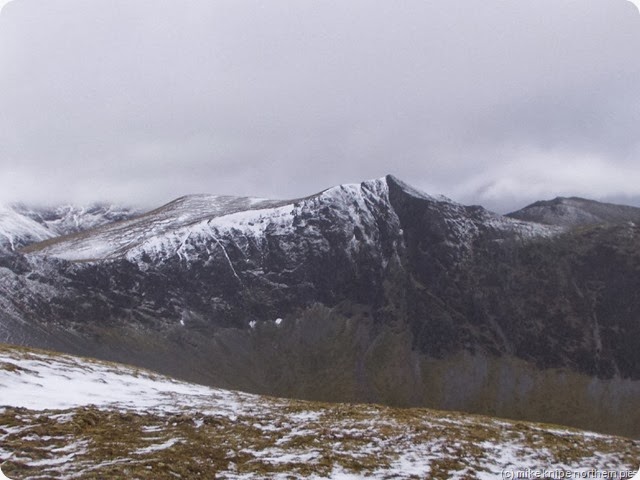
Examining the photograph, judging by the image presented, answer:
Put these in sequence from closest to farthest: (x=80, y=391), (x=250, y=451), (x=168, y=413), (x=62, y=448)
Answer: (x=62, y=448)
(x=250, y=451)
(x=168, y=413)
(x=80, y=391)

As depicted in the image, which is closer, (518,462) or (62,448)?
(62,448)

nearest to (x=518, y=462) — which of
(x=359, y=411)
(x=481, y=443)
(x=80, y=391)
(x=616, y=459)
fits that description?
(x=481, y=443)

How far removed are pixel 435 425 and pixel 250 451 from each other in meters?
11.2

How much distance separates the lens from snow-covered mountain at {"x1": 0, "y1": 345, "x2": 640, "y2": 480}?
21.0 m

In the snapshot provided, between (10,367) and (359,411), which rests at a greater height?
(10,367)

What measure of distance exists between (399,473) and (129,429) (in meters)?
11.7

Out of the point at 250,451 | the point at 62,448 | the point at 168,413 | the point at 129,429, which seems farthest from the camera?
the point at 168,413

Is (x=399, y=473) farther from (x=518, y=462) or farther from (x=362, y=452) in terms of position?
(x=518, y=462)

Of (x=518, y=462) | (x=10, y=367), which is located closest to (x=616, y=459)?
(x=518, y=462)

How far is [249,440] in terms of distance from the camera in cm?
2522

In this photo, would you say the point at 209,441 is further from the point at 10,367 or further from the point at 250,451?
the point at 10,367

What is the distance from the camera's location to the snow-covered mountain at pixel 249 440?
21.0m

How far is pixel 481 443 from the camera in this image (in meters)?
26.7

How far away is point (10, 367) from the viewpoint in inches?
1310
